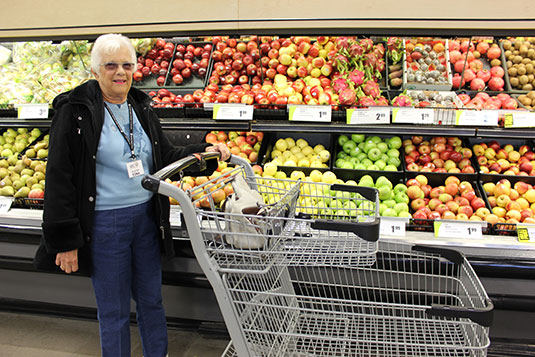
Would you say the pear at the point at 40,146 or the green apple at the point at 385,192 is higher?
the pear at the point at 40,146

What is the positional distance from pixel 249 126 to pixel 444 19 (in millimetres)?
1285

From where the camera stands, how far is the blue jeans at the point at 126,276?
1.80 m

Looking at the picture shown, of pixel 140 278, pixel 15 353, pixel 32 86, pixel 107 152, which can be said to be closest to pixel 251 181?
pixel 107 152

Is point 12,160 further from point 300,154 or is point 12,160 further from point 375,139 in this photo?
point 375,139

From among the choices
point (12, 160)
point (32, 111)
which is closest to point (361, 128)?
point (32, 111)

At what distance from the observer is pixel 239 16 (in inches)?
91.1

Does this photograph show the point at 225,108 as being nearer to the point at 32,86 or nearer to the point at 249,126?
the point at 249,126

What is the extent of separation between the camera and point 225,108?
2.55 m

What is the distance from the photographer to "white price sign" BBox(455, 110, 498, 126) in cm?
231

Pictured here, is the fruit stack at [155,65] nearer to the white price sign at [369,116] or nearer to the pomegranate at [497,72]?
the white price sign at [369,116]

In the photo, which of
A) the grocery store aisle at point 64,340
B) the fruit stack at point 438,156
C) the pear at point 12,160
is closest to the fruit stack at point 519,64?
the fruit stack at point 438,156

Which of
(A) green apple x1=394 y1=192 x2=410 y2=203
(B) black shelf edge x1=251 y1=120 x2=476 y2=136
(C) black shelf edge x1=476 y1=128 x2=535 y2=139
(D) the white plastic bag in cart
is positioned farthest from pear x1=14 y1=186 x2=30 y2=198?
(C) black shelf edge x1=476 y1=128 x2=535 y2=139

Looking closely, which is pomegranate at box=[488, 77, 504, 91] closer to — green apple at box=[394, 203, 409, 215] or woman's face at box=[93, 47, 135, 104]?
green apple at box=[394, 203, 409, 215]

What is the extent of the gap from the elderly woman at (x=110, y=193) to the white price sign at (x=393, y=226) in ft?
3.30
